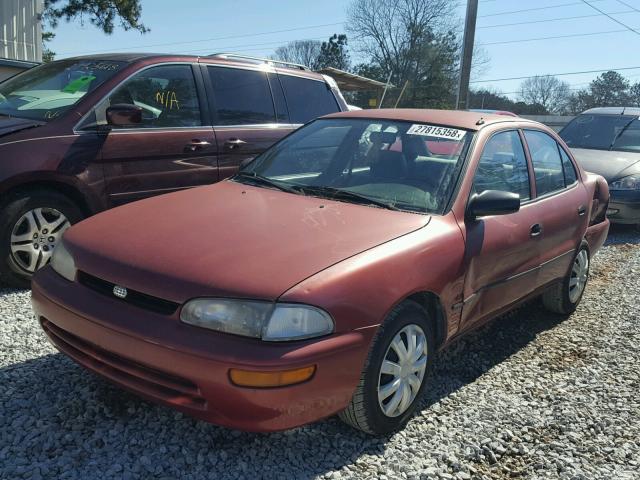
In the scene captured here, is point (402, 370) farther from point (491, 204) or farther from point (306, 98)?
point (306, 98)

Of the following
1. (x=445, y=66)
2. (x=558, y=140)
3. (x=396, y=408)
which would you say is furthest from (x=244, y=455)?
(x=445, y=66)

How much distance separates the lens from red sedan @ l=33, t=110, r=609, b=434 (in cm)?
231

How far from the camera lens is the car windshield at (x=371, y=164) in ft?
10.9

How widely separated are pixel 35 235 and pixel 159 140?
120 centimetres

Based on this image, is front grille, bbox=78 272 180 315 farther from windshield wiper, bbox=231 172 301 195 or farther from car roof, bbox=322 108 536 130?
car roof, bbox=322 108 536 130

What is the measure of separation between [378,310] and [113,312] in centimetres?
111

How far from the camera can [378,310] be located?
2.53 metres

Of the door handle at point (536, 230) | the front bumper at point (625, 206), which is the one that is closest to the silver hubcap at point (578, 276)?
the door handle at point (536, 230)

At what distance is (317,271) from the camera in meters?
2.45

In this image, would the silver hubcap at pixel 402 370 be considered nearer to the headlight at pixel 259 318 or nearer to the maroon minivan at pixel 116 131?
the headlight at pixel 259 318

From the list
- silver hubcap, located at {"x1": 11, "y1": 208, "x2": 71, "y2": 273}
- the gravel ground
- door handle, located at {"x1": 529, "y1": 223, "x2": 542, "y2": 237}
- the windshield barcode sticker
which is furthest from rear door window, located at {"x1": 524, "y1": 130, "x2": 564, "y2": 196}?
silver hubcap, located at {"x1": 11, "y1": 208, "x2": 71, "y2": 273}

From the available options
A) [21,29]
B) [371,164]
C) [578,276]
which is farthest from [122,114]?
[21,29]

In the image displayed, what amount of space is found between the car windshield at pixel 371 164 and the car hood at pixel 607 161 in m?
5.42

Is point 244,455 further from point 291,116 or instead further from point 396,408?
point 291,116
